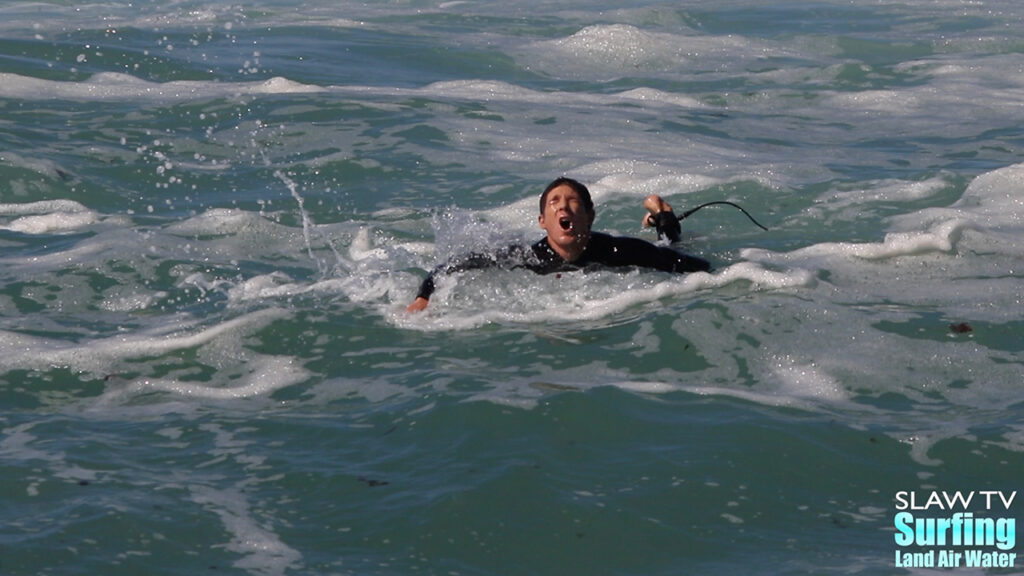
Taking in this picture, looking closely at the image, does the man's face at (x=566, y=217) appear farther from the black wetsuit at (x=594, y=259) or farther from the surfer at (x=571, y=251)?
the black wetsuit at (x=594, y=259)

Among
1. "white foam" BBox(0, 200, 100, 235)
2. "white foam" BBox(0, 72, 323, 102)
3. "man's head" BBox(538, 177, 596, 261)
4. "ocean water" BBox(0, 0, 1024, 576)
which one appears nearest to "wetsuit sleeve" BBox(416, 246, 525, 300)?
"ocean water" BBox(0, 0, 1024, 576)

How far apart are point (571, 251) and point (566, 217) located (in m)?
0.27

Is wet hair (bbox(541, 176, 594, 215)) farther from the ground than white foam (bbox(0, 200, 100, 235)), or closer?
farther from the ground

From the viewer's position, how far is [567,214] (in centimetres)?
844

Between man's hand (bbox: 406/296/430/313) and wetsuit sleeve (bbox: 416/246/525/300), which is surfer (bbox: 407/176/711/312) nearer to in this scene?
wetsuit sleeve (bbox: 416/246/525/300)

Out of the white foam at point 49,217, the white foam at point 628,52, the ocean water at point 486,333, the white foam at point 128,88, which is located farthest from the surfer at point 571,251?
the white foam at point 628,52

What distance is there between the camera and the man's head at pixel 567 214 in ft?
27.7

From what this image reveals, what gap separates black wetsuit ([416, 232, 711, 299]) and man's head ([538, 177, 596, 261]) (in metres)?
0.10

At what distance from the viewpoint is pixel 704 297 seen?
26.4 feet

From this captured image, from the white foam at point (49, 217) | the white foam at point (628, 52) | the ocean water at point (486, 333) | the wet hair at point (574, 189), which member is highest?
the white foam at point (628, 52)

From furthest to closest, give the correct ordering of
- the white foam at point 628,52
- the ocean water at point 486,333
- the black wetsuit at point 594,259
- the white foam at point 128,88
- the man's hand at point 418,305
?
the white foam at point 628,52 → the white foam at point 128,88 → the black wetsuit at point 594,259 → the man's hand at point 418,305 → the ocean water at point 486,333

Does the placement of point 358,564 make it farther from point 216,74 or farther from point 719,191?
point 216,74

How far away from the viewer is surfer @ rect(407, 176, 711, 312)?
8477mm

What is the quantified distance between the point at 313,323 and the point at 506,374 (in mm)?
1551
